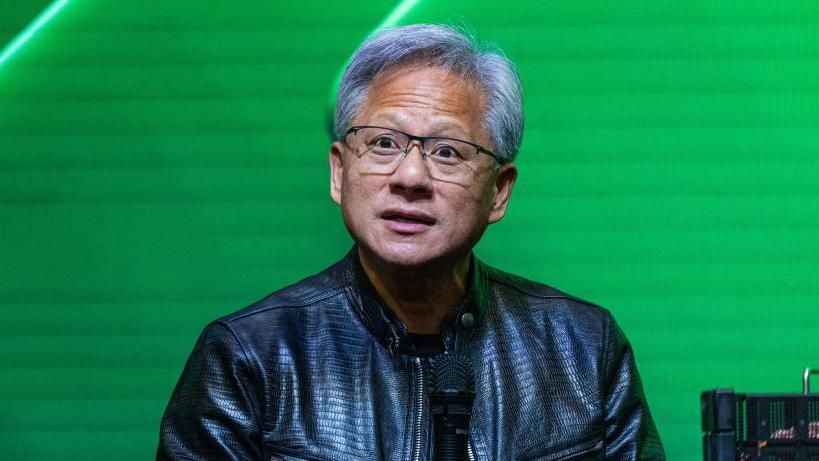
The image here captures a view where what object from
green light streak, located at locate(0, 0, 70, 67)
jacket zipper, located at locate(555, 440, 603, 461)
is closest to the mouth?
jacket zipper, located at locate(555, 440, 603, 461)

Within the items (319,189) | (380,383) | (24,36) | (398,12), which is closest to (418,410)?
(380,383)

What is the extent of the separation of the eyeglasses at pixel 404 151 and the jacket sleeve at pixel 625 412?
0.47 metres

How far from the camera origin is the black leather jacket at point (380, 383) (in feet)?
7.18

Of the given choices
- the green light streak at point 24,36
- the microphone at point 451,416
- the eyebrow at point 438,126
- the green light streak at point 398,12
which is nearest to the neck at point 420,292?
the eyebrow at point 438,126

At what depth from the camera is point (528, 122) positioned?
296 centimetres

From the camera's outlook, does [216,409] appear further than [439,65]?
No

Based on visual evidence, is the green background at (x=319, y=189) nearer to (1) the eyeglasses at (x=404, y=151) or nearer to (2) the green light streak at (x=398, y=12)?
(2) the green light streak at (x=398, y=12)

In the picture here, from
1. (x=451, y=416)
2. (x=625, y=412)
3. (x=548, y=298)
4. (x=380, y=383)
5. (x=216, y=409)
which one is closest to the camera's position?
(x=451, y=416)

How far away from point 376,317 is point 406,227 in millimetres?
203

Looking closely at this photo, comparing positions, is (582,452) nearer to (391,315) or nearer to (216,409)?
(391,315)

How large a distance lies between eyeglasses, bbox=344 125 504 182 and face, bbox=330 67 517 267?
0.01m

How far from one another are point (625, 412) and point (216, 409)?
0.73 m

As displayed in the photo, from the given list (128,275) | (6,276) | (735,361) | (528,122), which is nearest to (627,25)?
(528,122)

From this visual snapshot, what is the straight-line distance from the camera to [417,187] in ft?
7.17
